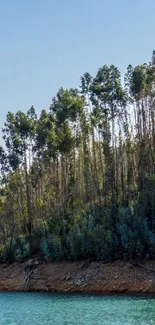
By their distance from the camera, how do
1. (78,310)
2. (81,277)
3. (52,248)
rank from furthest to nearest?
(52,248) → (81,277) → (78,310)

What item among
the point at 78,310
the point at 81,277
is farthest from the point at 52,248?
the point at 78,310

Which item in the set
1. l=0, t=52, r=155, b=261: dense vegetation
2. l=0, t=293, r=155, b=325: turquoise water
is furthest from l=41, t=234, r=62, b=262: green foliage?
l=0, t=293, r=155, b=325: turquoise water

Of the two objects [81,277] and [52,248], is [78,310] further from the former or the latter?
[52,248]

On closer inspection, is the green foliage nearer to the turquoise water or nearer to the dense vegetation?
the dense vegetation

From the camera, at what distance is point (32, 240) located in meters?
41.1

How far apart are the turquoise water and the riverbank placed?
8.29 feet

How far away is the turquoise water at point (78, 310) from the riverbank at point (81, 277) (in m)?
2.53

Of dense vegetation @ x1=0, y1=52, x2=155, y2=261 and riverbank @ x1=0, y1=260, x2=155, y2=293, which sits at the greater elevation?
dense vegetation @ x1=0, y1=52, x2=155, y2=261

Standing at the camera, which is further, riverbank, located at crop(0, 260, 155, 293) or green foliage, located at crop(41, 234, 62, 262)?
green foliage, located at crop(41, 234, 62, 262)

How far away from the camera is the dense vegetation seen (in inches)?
1299

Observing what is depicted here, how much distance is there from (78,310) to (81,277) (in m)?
10.4

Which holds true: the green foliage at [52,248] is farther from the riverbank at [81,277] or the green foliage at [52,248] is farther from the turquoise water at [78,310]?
the turquoise water at [78,310]

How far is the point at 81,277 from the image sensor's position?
1288 inches

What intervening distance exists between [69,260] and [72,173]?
11.4m
